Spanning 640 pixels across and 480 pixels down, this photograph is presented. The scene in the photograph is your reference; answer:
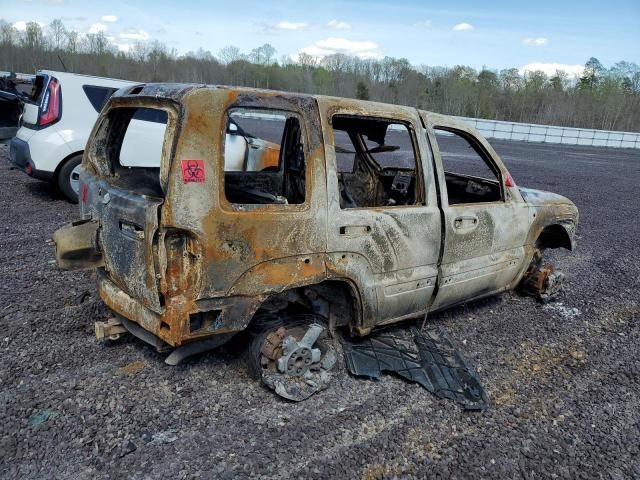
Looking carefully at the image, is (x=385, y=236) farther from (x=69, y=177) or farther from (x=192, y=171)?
(x=69, y=177)

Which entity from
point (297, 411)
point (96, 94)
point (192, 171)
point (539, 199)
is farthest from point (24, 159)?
point (539, 199)

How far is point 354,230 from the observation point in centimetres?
317

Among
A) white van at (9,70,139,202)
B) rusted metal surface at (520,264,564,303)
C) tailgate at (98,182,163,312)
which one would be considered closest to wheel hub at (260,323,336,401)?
tailgate at (98,182,163,312)

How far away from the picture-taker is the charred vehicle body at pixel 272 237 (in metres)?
2.68

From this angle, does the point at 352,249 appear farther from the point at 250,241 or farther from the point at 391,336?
the point at 391,336

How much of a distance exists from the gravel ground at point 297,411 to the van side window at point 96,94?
3.53 meters

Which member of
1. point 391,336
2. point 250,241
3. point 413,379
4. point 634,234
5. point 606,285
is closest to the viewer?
point 250,241

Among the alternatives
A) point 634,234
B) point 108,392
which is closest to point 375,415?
point 108,392

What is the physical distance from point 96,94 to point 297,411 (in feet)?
20.3

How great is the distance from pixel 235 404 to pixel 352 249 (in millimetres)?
1199

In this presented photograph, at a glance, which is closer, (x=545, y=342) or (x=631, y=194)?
(x=545, y=342)

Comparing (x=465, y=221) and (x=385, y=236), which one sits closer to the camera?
(x=385, y=236)

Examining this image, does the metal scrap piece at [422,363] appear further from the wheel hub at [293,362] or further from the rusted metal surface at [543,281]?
the rusted metal surface at [543,281]

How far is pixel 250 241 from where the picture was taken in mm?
2793
